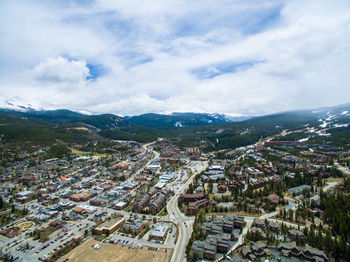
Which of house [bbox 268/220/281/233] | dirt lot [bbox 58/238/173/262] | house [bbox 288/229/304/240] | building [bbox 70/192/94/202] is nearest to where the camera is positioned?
dirt lot [bbox 58/238/173/262]

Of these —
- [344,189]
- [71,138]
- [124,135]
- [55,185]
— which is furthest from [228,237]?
[124,135]

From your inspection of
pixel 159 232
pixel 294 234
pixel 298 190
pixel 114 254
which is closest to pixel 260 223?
pixel 294 234

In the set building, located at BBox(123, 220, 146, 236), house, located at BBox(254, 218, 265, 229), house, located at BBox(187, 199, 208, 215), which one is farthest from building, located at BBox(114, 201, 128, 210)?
house, located at BBox(254, 218, 265, 229)

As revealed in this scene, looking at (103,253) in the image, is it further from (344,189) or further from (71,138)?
(71,138)

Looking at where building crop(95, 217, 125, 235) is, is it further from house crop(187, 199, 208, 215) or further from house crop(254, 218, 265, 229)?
house crop(254, 218, 265, 229)

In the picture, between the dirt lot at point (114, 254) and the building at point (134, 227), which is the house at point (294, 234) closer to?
the dirt lot at point (114, 254)

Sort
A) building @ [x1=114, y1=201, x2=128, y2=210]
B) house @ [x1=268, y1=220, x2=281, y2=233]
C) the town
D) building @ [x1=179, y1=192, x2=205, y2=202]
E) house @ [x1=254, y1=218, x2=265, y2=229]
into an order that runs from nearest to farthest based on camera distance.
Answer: the town < house @ [x1=268, y1=220, x2=281, y2=233] < house @ [x1=254, y1=218, x2=265, y2=229] < building @ [x1=114, y1=201, x2=128, y2=210] < building @ [x1=179, y1=192, x2=205, y2=202]

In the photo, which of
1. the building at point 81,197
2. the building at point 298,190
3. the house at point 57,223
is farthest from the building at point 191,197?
the house at point 57,223

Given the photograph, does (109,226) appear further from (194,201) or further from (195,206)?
(194,201)
